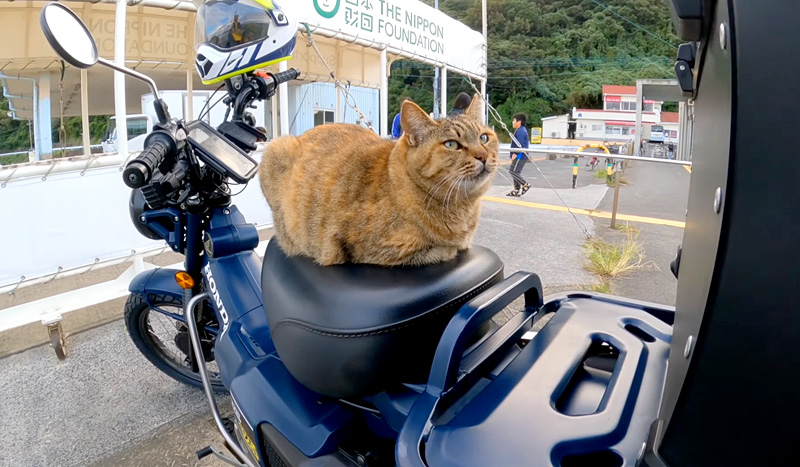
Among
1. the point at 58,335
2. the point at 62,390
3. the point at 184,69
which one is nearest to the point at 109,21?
the point at 184,69

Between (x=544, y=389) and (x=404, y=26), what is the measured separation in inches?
258

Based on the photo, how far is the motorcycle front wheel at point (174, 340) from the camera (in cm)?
231

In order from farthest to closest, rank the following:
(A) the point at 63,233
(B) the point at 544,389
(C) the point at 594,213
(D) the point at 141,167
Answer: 1. (C) the point at 594,213
2. (A) the point at 63,233
3. (D) the point at 141,167
4. (B) the point at 544,389

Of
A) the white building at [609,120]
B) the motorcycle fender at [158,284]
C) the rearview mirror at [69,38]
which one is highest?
the white building at [609,120]

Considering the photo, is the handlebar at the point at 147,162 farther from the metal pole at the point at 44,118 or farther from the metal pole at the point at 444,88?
the metal pole at the point at 44,118

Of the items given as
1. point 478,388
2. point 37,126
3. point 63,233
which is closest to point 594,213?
point 63,233

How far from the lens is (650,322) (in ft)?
4.06

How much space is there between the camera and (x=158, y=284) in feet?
7.51

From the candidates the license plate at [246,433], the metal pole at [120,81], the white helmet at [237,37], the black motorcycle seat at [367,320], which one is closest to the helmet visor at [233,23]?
the white helmet at [237,37]

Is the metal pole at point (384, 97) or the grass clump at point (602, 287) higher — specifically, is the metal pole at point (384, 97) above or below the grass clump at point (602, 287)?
above

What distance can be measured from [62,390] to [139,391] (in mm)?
461

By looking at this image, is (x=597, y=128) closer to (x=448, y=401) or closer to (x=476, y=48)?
(x=476, y=48)

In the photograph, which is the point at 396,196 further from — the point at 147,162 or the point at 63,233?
the point at 63,233

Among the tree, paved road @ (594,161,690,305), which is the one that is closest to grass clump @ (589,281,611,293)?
paved road @ (594,161,690,305)
